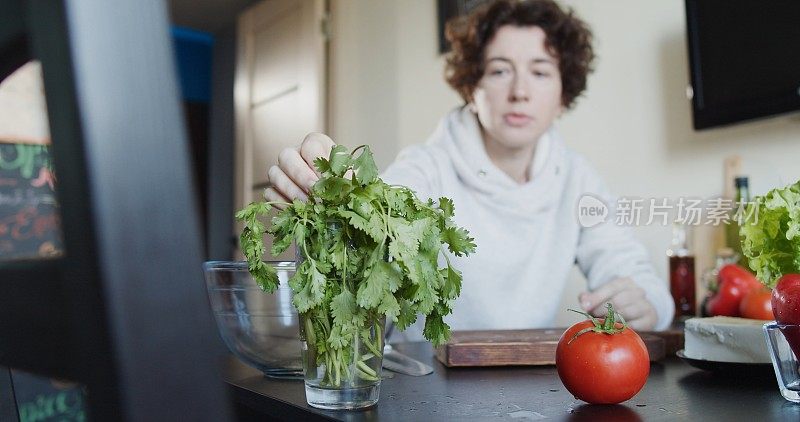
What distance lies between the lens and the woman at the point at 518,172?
1814mm

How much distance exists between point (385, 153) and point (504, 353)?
7.56ft

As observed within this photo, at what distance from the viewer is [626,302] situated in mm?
1252

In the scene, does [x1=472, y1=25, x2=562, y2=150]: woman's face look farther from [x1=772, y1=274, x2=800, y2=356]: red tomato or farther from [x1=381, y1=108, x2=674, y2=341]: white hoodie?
[x1=772, y1=274, x2=800, y2=356]: red tomato

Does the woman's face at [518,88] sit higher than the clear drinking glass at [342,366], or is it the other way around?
the woman's face at [518,88]

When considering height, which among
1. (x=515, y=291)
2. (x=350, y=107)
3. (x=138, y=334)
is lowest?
(x=515, y=291)

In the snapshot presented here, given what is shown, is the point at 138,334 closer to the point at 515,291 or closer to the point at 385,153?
the point at 515,291

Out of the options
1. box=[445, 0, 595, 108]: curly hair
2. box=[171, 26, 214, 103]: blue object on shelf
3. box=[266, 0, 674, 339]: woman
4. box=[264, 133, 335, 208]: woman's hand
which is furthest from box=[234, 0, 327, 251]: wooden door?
box=[264, 133, 335, 208]: woman's hand

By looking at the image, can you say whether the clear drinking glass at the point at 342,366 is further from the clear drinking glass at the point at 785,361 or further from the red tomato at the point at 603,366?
the clear drinking glass at the point at 785,361

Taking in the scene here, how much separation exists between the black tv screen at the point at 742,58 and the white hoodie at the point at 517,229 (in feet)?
1.21

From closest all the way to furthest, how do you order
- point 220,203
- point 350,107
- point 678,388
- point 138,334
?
point 138,334
point 678,388
point 350,107
point 220,203

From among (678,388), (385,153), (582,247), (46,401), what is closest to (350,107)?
(385,153)

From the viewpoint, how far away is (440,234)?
0.59 metres

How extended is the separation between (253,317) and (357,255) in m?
0.22

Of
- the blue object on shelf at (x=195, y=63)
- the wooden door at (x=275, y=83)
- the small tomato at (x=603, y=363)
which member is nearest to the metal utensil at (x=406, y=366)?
the small tomato at (x=603, y=363)
